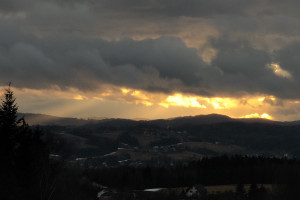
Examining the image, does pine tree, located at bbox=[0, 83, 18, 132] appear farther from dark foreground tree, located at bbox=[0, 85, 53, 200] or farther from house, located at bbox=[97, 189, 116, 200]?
house, located at bbox=[97, 189, 116, 200]

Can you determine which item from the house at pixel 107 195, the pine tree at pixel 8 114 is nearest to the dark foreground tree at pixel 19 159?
the pine tree at pixel 8 114

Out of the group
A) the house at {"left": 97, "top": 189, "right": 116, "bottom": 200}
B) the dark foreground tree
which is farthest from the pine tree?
the house at {"left": 97, "top": 189, "right": 116, "bottom": 200}

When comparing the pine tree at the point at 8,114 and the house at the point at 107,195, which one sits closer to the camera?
A: the pine tree at the point at 8,114

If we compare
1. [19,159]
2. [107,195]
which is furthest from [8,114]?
[107,195]

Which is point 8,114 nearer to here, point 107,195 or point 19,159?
point 19,159

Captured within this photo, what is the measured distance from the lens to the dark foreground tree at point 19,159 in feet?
242

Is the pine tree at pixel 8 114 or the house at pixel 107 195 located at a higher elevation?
the pine tree at pixel 8 114

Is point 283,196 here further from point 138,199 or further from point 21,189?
point 21,189

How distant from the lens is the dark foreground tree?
73875 mm

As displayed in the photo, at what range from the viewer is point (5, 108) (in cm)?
7794

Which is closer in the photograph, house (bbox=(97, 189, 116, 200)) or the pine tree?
the pine tree

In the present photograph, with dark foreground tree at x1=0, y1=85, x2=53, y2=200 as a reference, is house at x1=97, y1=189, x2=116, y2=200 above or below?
below

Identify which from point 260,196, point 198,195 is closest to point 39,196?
point 260,196

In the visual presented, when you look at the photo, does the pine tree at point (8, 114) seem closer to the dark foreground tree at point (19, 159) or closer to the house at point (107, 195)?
the dark foreground tree at point (19, 159)
